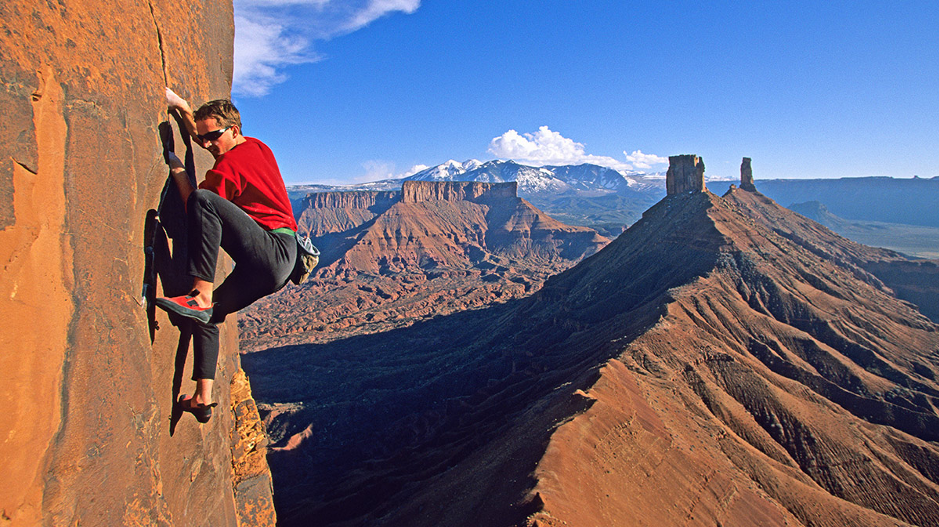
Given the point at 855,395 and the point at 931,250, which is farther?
the point at 931,250

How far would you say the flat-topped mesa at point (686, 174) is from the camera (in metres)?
61.7

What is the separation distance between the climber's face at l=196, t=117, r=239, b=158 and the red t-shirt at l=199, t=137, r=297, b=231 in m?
0.15

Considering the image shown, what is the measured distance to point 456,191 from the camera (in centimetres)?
15800

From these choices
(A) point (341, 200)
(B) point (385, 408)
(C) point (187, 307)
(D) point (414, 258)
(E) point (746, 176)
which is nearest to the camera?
(C) point (187, 307)

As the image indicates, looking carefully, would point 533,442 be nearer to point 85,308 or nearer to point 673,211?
point 85,308

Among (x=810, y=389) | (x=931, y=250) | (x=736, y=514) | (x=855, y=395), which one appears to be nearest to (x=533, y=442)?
(x=736, y=514)

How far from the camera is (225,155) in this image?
4.25m

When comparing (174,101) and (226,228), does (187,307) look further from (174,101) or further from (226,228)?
(174,101)

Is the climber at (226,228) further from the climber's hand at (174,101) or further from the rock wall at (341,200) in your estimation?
the rock wall at (341,200)

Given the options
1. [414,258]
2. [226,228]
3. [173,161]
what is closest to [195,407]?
[226,228]

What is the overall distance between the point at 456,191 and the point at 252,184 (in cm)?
15553

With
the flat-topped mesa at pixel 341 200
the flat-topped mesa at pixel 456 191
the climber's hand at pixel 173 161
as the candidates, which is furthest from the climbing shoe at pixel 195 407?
the flat-topped mesa at pixel 341 200

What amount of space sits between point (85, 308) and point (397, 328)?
213 feet

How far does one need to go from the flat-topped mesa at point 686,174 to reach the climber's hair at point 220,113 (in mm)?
63653
